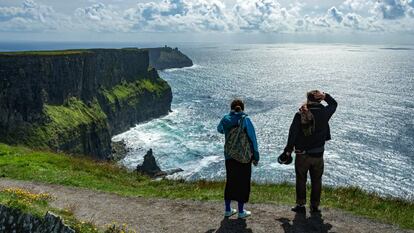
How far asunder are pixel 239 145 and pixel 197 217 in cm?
295

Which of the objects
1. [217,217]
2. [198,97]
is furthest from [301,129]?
[198,97]

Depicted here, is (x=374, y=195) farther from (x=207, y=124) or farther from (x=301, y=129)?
(x=207, y=124)

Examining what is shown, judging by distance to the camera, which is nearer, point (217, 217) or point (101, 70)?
point (217, 217)

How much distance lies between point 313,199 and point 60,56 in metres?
94.6

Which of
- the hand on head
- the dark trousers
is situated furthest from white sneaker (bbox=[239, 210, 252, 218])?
the hand on head

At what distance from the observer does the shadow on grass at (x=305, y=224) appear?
12.5 metres

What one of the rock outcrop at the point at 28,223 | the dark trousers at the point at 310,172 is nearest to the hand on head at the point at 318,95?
the dark trousers at the point at 310,172

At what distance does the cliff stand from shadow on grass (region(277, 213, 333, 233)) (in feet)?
237

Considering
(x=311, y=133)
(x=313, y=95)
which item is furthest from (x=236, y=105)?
(x=311, y=133)

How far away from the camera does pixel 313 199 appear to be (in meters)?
13.9

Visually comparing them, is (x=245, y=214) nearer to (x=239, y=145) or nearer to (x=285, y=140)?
(x=239, y=145)

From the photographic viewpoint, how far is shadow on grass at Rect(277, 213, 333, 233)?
12547 millimetres

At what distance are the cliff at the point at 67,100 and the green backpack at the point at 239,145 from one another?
71701 millimetres

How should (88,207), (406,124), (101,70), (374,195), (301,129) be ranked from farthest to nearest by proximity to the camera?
(101,70), (406,124), (374,195), (88,207), (301,129)
